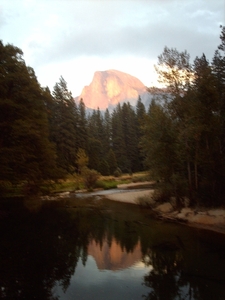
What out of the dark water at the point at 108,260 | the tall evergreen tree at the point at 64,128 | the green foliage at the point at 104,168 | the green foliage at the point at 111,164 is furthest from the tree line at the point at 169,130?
the green foliage at the point at 111,164

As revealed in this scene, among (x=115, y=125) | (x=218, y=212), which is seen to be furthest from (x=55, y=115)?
(x=218, y=212)

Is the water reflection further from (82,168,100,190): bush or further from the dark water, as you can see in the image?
(82,168,100,190): bush

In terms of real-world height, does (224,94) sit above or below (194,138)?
above

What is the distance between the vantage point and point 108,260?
12.0m

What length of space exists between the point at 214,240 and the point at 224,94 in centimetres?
866

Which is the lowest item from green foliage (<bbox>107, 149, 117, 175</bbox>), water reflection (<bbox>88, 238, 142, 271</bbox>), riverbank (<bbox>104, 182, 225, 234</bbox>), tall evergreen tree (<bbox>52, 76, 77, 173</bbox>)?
water reflection (<bbox>88, 238, 142, 271</bbox>)

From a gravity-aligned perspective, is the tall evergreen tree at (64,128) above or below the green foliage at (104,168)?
above

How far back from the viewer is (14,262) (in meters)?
11.1

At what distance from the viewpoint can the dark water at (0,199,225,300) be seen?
876 cm

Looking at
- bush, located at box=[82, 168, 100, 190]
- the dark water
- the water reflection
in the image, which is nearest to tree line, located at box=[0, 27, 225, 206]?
the dark water

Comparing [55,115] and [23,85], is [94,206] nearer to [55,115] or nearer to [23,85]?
[23,85]

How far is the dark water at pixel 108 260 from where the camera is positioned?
876 cm

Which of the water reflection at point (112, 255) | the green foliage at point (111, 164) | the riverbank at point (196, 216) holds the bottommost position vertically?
the water reflection at point (112, 255)

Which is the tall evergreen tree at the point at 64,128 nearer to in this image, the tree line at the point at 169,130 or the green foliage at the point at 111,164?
the green foliage at the point at 111,164
